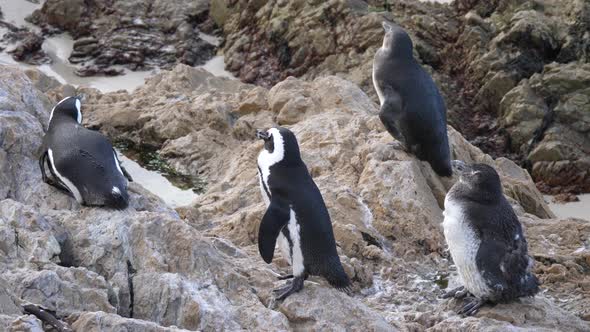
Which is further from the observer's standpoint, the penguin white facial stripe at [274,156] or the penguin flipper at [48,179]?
the penguin flipper at [48,179]

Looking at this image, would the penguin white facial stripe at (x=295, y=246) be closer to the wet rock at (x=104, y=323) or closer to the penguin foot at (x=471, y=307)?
the penguin foot at (x=471, y=307)

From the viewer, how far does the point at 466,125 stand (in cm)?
1232

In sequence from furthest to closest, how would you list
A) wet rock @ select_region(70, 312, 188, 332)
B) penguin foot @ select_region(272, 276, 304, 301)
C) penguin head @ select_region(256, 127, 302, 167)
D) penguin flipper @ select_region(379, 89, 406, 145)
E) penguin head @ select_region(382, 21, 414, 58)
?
1. penguin head @ select_region(382, 21, 414, 58)
2. penguin flipper @ select_region(379, 89, 406, 145)
3. penguin head @ select_region(256, 127, 302, 167)
4. penguin foot @ select_region(272, 276, 304, 301)
5. wet rock @ select_region(70, 312, 188, 332)

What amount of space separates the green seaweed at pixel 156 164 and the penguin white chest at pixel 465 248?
313 cm

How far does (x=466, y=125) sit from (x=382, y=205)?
5913 mm

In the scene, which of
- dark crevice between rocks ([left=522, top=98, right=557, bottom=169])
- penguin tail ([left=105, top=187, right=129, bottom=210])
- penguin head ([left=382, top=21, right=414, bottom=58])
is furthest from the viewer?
dark crevice between rocks ([left=522, top=98, right=557, bottom=169])

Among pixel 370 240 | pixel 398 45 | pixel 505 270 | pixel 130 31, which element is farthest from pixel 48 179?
pixel 130 31

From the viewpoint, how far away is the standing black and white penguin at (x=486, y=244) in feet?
17.2

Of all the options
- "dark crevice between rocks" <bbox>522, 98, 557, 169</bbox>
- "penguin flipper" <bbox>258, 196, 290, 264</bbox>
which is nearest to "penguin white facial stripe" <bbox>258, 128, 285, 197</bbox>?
"penguin flipper" <bbox>258, 196, 290, 264</bbox>

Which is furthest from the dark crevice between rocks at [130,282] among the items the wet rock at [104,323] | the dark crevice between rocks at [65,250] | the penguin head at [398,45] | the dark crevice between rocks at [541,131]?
the dark crevice between rocks at [541,131]

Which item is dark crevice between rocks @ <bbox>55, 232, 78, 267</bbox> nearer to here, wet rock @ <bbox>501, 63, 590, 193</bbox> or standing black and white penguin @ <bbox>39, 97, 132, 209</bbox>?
standing black and white penguin @ <bbox>39, 97, 132, 209</bbox>

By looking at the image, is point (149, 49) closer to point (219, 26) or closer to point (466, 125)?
point (219, 26)

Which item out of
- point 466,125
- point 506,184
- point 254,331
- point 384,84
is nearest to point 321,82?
point 384,84

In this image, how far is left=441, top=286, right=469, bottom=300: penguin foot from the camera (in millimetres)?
5508
